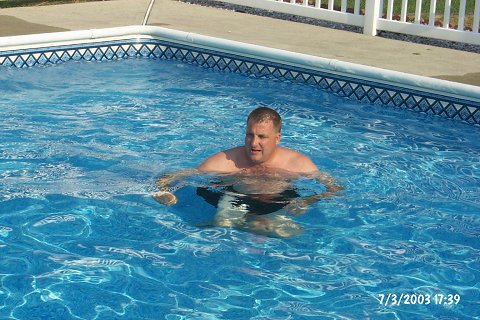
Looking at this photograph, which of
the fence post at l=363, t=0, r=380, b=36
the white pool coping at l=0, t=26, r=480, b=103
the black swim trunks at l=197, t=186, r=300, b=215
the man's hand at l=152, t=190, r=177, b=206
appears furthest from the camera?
the fence post at l=363, t=0, r=380, b=36

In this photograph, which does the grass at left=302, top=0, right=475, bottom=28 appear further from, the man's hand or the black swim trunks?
the man's hand

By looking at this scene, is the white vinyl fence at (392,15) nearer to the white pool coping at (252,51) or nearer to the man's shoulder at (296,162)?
the white pool coping at (252,51)

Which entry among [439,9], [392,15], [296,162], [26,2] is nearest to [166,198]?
[296,162]

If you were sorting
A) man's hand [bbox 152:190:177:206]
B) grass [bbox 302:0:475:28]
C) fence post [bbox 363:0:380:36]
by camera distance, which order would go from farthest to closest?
grass [bbox 302:0:475:28] < fence post [bbox 363:0:380:36] < man's hand [bbox 152:190:177:206]

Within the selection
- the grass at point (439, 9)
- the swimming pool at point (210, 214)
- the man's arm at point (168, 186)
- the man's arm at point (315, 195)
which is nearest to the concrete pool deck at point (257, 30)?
the swimming pool at point (210, 214)

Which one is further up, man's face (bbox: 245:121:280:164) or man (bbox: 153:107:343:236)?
man's face (bbox: 245:121:280:164)

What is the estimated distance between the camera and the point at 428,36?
1025 centimetres

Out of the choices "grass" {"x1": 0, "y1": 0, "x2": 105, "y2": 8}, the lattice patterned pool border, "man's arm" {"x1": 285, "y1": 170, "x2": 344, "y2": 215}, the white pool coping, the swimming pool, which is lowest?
the swimming pool

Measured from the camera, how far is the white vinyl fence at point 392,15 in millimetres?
9914

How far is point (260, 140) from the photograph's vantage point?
555 cm

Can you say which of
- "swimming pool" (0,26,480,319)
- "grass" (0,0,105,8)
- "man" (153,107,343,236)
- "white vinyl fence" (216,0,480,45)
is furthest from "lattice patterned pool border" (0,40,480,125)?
"man" (153,107,343,236)

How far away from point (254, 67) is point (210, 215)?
4031 mm

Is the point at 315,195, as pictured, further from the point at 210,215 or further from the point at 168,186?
the point at 168,186

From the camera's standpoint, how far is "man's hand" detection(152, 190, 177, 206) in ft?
17.8
